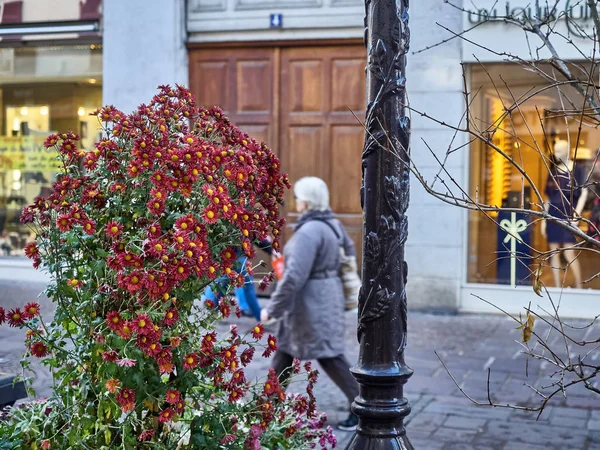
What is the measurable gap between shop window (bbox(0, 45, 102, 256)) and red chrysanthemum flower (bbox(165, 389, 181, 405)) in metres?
9.88

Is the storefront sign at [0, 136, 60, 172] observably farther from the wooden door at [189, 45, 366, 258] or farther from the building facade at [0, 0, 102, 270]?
the wooden door at [189, 45, 366, 258]

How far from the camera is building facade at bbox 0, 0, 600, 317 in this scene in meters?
11.0

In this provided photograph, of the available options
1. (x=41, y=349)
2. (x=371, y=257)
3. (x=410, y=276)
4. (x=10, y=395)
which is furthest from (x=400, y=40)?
(x=410, y=276)

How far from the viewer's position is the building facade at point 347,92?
11.0 meters

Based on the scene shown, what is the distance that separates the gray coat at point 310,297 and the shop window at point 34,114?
7.12 meters

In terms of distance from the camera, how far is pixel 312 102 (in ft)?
39.3

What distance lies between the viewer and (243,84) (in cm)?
1222

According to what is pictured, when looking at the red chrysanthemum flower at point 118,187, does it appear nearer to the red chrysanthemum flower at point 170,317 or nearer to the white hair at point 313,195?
the red chrysanthemum flower at point 170,317

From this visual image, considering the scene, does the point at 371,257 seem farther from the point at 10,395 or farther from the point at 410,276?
the point at 410,276

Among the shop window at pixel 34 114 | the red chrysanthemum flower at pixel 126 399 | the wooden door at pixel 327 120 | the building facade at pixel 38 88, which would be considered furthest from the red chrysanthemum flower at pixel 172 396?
the shop window at pixel 34 114

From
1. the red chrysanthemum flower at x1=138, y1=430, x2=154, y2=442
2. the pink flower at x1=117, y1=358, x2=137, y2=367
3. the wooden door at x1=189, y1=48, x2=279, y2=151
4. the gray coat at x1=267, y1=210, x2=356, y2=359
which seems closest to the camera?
the pink flower at x1=117, y1=358, x2=137, y2=367

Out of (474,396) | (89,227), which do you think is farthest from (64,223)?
(474,396)

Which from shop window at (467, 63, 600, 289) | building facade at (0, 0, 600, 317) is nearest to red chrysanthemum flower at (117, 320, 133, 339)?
building facade at (0, 0, 600, 317)

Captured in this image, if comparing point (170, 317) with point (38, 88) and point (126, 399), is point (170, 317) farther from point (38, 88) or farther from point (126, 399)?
point (38, 88)
